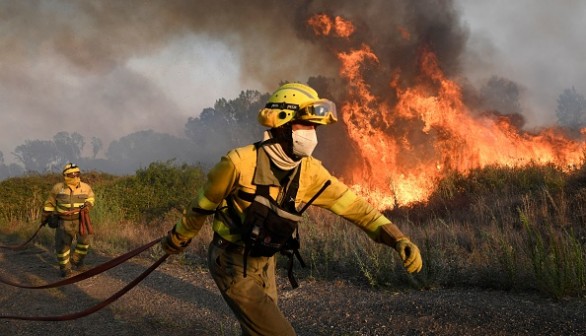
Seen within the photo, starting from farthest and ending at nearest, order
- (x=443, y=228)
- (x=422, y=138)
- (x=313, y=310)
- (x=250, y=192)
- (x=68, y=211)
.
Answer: (x=422, y=138) → (x=443, y=228) → (x=68, y=211) → (x=313, y=310) → (x=250, y=192)

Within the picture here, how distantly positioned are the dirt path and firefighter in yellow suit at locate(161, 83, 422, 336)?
5.80 ft

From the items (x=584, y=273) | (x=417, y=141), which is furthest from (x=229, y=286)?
(x=417, y=141)

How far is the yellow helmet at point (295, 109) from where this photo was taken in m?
2.60

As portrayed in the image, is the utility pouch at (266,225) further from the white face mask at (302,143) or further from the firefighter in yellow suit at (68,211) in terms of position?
the firefighter in yellow suit at (68,211)

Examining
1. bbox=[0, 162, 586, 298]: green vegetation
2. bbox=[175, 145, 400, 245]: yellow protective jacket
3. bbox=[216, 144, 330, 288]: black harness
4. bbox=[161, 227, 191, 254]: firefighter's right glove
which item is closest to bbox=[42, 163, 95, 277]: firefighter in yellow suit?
bbox=[0, 162, 586, 298]: green vegetation

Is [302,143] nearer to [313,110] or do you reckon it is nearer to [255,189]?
[313,110]

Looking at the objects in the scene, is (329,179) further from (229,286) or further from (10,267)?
(10,267)

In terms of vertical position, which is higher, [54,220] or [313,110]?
[313,110]

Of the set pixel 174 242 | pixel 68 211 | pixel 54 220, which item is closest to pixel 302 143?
pixel 174 242

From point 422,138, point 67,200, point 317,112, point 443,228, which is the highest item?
point 422,138

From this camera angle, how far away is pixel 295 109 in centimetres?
263

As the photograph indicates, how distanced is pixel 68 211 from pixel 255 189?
6.46 m

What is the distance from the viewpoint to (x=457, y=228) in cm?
809

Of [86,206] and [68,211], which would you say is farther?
[86,206]
